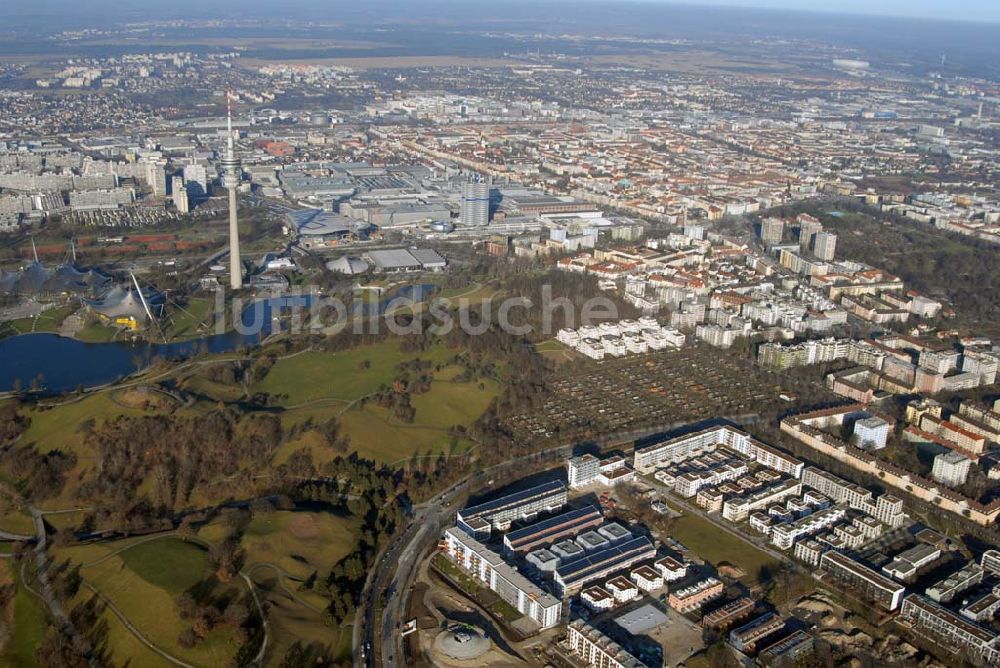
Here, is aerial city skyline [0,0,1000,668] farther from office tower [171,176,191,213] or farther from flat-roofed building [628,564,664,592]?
office tower [171,176,191,213]

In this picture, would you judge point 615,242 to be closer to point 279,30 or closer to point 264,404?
point 264,404

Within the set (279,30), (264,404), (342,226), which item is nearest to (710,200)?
(342,226)

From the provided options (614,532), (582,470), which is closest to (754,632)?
(614,532)

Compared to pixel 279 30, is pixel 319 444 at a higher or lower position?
lower

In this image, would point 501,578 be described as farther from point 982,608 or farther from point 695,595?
point 982,608

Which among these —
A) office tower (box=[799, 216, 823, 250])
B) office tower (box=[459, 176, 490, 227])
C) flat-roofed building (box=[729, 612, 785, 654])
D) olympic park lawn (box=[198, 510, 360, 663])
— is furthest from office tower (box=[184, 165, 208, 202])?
flat-roofed building (box=[729, 612, 785, 654])

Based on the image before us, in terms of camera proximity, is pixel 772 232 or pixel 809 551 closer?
pixel 809 551

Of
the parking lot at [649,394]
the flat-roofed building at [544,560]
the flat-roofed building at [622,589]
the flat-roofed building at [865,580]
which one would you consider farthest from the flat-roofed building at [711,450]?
the flat-roofed building at [622,589]
